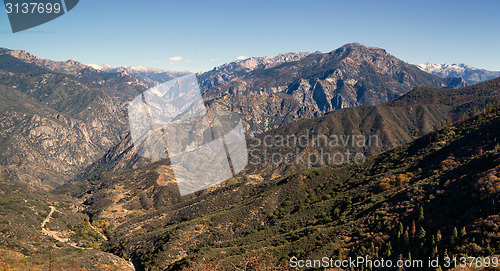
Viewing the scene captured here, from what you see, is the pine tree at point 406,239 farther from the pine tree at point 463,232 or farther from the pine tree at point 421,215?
the pine tree at point 463,232

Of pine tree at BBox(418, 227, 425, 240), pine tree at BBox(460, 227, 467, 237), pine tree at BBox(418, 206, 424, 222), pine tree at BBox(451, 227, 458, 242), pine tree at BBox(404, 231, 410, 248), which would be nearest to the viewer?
pine tree at BBox(460, 227, 467, 237)

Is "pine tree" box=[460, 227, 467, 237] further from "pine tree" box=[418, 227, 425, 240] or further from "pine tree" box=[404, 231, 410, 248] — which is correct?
"pine tree" box=[404, 231, 410, 248]

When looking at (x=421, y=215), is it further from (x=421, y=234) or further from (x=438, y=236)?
(x=438, y=236)

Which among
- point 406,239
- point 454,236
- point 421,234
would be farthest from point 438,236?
point 406,239

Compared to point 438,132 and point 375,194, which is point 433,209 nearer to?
point 375,194

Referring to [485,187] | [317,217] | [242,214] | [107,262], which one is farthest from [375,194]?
[107,262]

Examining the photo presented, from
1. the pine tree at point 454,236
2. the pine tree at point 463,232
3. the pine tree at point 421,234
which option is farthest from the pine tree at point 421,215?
the pine tree at point 463,232

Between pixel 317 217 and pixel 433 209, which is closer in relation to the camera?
pixel 433 209

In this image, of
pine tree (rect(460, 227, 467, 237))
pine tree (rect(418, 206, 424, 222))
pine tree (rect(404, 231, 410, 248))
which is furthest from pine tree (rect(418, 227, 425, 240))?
pine tree (rect(460, 227, 467, 237))

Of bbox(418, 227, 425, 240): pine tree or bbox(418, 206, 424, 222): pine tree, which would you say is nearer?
bbox(418, 227, 425, 240): pine tree

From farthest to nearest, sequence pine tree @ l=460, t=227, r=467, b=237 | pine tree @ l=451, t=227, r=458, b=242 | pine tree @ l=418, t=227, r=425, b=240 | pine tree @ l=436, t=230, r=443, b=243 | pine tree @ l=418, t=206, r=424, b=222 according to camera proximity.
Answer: pine tree @ l=418, t=206, r=424, b=222 < pine tree @ l=418, t=227, r=425, b=240 < pine tree @ l=436, t=230, r=443, b=243 < pine tree @ l=451, t=227, r=458, b=242 < pine tree @ l=460, t=227, r=467, b=237

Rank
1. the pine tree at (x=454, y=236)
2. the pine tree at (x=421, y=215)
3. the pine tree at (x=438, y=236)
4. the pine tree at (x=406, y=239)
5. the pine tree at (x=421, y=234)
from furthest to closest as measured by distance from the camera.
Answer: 1. the pine tree at (x=421, y=215)
2. the pine tree at (x=406, y=239)
3. the pine tree at (x=421, y=234)
4. the pine tree at (x=438, y=236)
5. the pine tree at (x=454, y=236)
